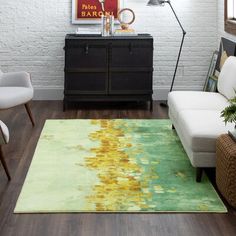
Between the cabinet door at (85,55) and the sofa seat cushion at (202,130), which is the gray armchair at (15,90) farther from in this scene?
the sofa seat cushion at (202,130)

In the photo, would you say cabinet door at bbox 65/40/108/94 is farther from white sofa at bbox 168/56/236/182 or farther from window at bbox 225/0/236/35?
window at bbox 225/0/236/35

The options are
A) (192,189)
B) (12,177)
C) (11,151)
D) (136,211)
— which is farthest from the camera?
(11,151)

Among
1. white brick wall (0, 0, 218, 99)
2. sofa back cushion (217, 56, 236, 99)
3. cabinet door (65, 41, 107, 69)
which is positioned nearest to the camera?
sofa back cushion (217, 56, 236, 99)

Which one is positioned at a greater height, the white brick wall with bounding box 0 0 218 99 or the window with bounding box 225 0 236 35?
the window with bounding box 225 0 236 35

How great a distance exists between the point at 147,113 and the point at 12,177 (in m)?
2.27

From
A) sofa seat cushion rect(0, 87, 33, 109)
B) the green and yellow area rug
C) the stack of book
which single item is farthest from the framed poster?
the green and yellow area rug

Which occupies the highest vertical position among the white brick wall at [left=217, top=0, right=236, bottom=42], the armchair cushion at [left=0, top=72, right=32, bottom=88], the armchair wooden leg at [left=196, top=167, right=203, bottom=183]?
the white brick wall at [left=217, top=0, right=236, bottom=42]

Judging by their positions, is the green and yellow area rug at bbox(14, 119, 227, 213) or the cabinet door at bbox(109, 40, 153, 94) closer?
the green and yellow area rug at bbox(14, 119, 227, 213)

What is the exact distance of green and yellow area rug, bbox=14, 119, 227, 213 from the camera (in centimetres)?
331

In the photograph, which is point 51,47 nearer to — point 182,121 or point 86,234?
point 182,121

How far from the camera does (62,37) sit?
20.3 feet

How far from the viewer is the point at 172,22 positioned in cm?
621

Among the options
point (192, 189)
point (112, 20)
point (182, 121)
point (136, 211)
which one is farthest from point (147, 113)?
point (136, 211)

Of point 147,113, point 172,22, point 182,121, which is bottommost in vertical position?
point 147,113
